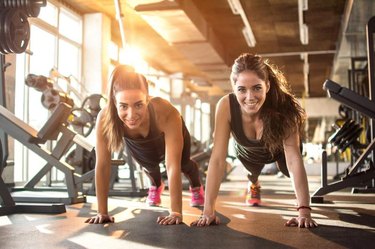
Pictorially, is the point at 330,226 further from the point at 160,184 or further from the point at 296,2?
the point at 296,2

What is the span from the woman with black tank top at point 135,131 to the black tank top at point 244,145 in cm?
27

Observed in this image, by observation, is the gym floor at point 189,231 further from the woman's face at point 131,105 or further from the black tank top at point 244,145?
the woman's face at point 131,105

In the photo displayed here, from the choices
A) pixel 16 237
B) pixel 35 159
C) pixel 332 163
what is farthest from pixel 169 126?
pixel 332 163

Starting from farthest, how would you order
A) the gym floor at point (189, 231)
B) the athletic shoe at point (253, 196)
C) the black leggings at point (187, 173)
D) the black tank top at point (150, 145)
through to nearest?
1. the athletic shoe at point (253, 196)
2. the black leggings at point (187, 173)
3. the black tank top at point (150, 145)
4. the gym floor at point (189, 231)

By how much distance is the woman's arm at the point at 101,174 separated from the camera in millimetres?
2100

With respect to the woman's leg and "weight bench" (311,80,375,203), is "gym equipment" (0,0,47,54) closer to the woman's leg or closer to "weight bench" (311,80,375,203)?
the woman's leg

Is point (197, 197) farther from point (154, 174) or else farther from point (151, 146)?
point (151, 146)

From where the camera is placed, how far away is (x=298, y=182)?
6.40 feet

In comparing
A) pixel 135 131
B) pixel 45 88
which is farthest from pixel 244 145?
pixel 45 88

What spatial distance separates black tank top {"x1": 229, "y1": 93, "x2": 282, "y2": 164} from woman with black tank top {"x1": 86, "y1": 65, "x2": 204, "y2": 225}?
0.27 metres

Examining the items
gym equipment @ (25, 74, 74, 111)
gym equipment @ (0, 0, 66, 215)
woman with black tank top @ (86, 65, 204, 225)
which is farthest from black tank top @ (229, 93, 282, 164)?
gym equipment @ (25, 74, 74, 111)

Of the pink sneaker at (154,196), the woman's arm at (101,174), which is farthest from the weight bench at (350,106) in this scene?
the woman's arm at (101,174)

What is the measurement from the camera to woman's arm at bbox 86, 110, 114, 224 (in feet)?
6.89

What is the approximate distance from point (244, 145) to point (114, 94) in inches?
28.5
